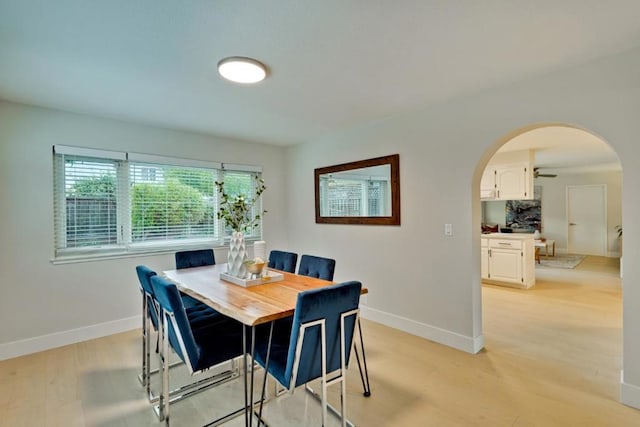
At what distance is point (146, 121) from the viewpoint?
137 inches

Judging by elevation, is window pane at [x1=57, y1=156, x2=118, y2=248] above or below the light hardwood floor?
above

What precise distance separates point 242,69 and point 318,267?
5.55 ft

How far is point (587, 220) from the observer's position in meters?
8.72

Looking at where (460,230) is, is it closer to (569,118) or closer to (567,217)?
(569,118)

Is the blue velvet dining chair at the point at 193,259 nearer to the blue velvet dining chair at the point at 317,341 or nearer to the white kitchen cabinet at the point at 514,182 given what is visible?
the blue velvet dining chair at the point at 317,341

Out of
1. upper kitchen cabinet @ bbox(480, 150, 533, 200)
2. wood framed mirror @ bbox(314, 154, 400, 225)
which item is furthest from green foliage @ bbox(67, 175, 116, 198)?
upper kitchen cabinet @ bbox(480, 150, 533, 200)

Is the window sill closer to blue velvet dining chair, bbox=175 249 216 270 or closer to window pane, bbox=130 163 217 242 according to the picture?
window pane, bbox=130 163 217 242

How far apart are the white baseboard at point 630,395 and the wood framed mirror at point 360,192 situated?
Answer: 2.09 metres

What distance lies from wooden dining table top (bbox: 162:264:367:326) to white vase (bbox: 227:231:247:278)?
115 mm

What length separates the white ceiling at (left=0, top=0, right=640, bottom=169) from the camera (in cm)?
161

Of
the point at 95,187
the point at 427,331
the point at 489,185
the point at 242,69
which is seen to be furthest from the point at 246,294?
the point at 489,185

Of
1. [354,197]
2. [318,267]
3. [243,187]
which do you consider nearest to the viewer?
[318,267]

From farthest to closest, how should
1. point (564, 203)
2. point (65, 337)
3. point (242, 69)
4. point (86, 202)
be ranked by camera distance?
1. point (564, 203)
2. point (86, 202)
3. point (65, 337)
4. point (242, 69)

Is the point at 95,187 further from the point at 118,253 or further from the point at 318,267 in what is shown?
the point at 318,267
